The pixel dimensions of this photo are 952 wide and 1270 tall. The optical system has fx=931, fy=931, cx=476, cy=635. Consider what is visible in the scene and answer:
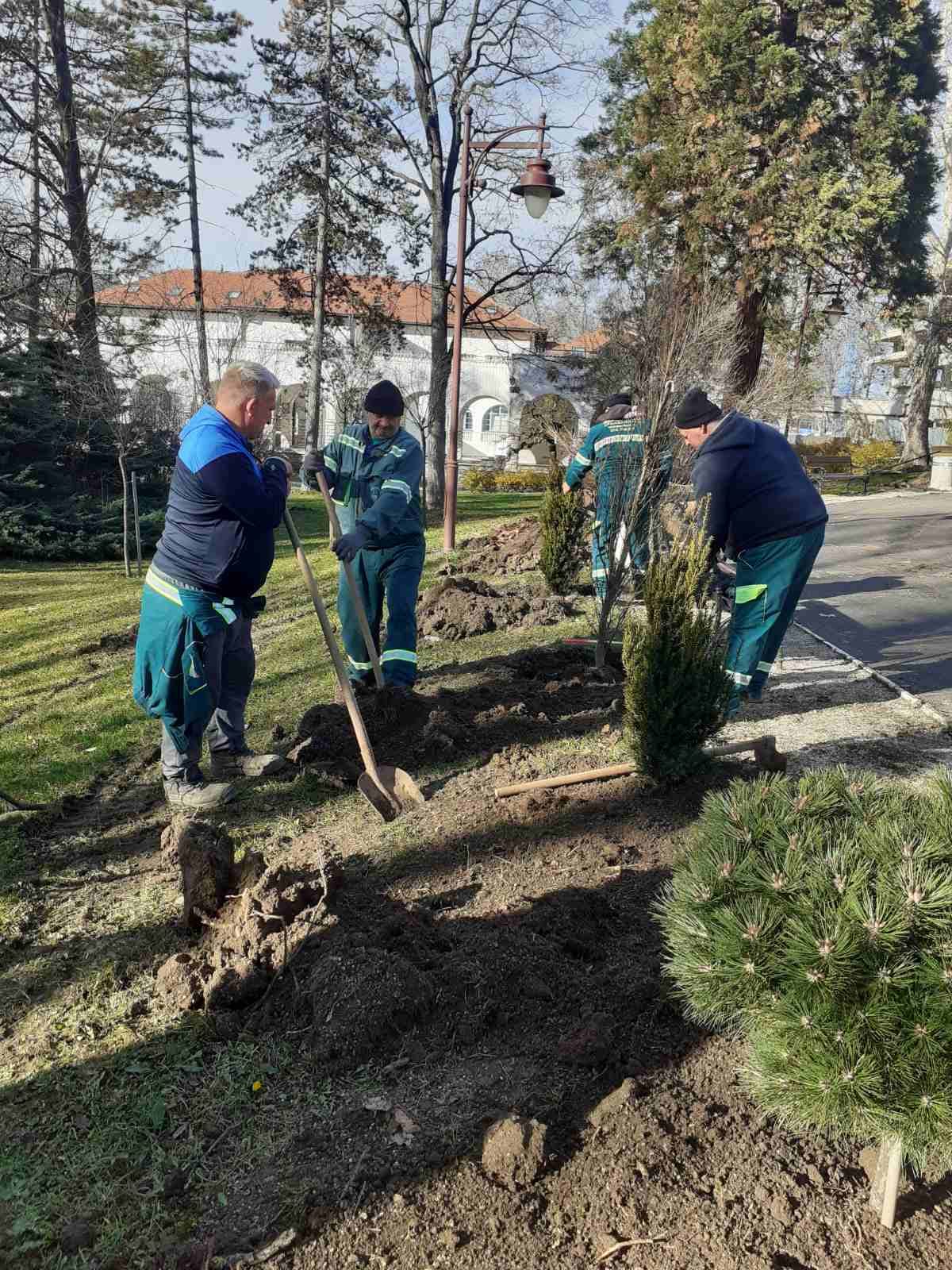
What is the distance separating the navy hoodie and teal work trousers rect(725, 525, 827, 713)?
0.07 meters

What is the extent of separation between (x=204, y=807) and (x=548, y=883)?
1945mm

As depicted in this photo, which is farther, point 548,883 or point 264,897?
point 548,883

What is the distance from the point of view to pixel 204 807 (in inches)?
181

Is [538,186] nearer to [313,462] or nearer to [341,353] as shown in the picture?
[313,462]

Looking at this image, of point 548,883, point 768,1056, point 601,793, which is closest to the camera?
point 768,1056

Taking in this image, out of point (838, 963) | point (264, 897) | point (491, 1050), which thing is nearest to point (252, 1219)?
point (491, 1050)

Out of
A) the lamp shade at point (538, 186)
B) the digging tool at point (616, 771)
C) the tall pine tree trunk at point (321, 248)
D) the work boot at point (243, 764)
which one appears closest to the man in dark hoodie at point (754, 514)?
the digging tool at point (616, 771)

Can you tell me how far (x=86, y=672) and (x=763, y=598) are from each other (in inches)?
221

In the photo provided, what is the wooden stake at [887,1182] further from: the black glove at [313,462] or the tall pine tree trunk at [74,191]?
the tall pine tree trunk at [74,191]

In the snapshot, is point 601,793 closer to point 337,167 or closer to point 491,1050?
point 491,1050

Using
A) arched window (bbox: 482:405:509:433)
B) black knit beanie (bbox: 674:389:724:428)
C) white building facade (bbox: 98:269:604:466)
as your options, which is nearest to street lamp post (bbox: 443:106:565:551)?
white building facade (bbox: 98:269:604:466)

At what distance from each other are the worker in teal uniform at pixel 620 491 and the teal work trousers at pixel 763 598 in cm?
126

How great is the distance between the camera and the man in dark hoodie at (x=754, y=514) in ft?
16.0

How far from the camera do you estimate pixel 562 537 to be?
922 centimetres
